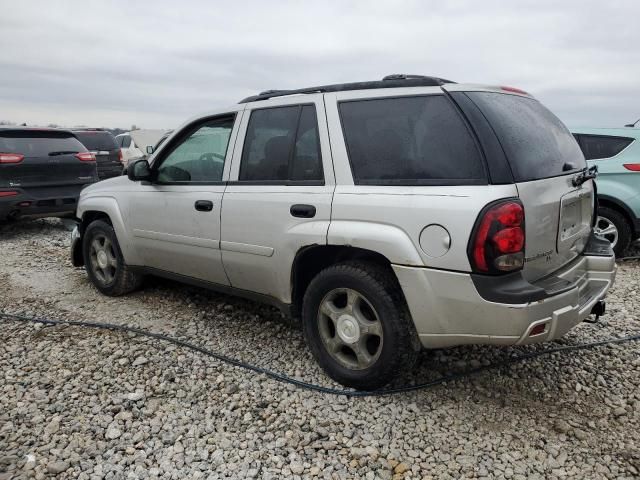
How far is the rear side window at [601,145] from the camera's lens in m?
5.95

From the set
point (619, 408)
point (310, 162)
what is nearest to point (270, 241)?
point (310, 162)

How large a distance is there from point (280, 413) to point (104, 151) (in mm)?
12187

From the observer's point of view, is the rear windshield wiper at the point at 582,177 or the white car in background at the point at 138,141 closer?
the rear windshield wiper at the point at 582,177

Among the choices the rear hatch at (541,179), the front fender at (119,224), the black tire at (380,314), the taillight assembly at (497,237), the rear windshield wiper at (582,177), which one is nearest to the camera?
the taillight assembly at (497,237)

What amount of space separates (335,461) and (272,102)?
2.29 m

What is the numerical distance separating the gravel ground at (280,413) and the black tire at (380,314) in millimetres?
168

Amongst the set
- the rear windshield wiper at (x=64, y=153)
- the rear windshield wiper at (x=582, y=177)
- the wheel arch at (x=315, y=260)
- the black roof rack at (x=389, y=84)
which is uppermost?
the black roof rack at (x=389, y=84)

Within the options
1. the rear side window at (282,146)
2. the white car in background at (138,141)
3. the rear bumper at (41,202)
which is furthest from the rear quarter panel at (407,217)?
the white car in background at (138,141)

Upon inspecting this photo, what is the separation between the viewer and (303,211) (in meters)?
3.02

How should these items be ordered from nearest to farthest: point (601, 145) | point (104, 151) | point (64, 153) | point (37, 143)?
point (601, 145)
point (37, 143)
point (64, 153)
point (104, 151)

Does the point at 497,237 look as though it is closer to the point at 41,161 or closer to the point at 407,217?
the point at 407,217

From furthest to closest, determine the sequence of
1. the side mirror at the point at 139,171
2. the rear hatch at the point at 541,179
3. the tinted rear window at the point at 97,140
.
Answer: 1. the tinted rear window at the point at 97,140
2. the side mirror at the point at 139,171
3. the rear hatch at the point at 541,179

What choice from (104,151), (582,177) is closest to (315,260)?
(582,177)

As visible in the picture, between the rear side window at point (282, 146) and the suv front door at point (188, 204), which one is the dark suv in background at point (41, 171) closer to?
the suv front door at point (188, 204)
